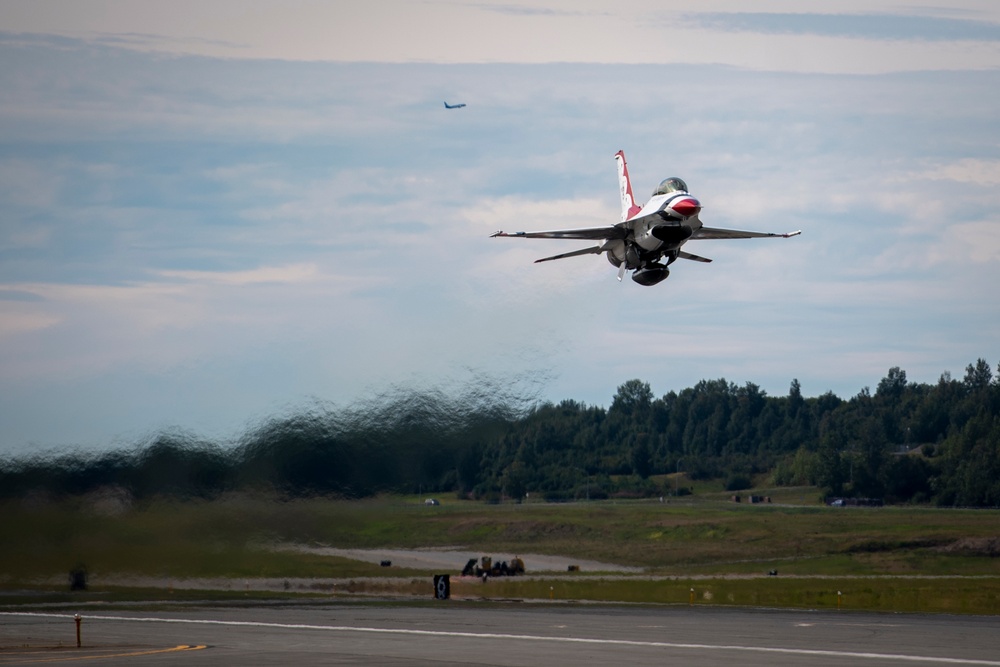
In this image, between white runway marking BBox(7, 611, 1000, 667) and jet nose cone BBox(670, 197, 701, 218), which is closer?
white runway marking BBox(7, 611, 1000, 667)

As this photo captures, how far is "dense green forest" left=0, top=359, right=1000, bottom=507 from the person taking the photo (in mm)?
55281

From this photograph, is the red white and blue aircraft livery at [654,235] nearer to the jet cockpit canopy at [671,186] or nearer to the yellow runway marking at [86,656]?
the jet cockpit canopy at [671,186]

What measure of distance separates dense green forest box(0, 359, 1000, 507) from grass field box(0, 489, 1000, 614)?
125 cm

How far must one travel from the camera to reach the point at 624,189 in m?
53.3

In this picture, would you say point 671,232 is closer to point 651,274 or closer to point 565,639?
point 651,274

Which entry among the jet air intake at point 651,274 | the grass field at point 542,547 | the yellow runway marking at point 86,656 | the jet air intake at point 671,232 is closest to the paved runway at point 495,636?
the yellow runway marking at point 86,656

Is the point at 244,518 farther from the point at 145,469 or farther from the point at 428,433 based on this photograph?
the point at 428,433

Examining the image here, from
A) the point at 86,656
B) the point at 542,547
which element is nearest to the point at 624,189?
the point at 86,656

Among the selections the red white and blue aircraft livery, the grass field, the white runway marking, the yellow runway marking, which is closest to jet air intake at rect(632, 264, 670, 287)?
the red white and blue aircraft livery

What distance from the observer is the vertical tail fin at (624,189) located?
169ft

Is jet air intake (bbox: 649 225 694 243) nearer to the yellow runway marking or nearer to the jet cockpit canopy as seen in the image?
the jet cockpit canopy

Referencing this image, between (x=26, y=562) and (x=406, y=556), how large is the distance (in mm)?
28414

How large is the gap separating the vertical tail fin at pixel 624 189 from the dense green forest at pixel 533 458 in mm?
9961

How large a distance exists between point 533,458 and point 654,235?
50.3 metres
